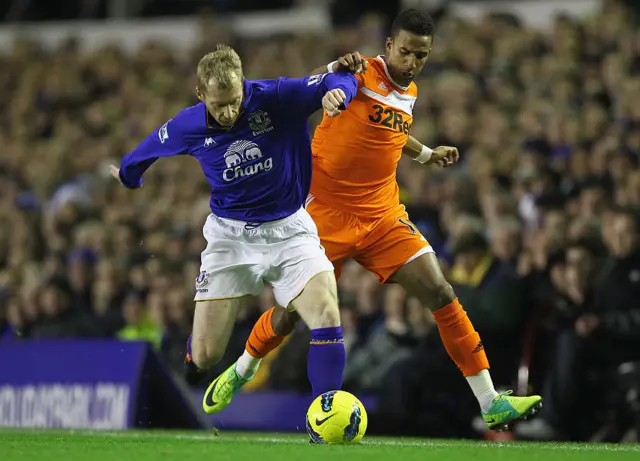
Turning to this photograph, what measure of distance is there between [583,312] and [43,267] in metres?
7.53

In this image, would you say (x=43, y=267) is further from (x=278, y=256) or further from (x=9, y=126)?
(x=278, y=256)

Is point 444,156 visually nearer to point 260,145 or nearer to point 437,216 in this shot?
point 260,145

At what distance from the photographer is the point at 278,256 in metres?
7.29

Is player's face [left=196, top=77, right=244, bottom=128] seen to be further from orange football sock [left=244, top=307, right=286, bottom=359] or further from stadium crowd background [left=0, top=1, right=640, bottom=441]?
stadium crowd background [left=0, top=1, right=640, bottom=441]

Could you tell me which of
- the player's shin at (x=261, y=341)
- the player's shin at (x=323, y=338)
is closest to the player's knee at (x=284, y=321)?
the player's shin at (x=261, y=341)

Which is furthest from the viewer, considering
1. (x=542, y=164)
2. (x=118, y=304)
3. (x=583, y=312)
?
(x=118, y=304)

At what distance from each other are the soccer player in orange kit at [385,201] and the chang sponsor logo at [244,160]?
2.34 ft

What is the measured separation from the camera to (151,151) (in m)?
7.56

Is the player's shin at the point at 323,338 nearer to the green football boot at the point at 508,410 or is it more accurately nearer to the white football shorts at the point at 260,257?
the white football shorts at the point at 260,257

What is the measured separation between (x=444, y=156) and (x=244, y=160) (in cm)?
166

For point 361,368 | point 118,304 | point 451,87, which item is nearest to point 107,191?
point 118,304

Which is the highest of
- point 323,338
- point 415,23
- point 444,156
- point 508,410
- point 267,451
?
point 415,23

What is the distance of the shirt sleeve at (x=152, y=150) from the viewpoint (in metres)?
7.41

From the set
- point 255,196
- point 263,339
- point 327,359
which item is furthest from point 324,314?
point 263,339
